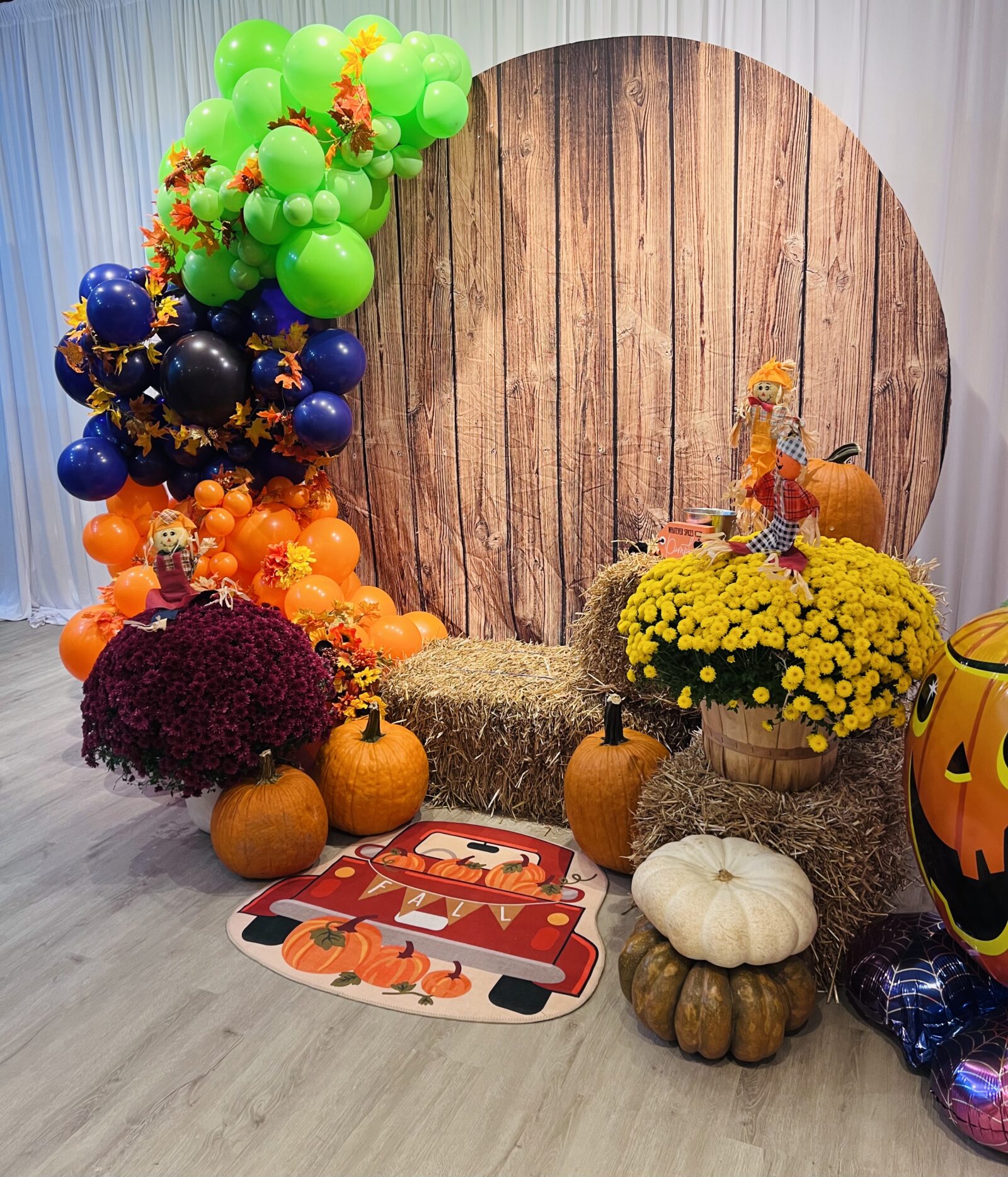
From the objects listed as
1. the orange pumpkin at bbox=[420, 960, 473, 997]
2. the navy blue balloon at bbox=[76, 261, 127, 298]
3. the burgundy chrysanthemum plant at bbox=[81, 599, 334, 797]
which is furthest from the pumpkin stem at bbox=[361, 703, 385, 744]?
the navy blue balloon at bbox=[76, 261, 127, 298]

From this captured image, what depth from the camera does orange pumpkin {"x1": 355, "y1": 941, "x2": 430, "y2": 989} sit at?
200 centimetres

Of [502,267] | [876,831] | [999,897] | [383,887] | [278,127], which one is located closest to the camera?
[999,897]

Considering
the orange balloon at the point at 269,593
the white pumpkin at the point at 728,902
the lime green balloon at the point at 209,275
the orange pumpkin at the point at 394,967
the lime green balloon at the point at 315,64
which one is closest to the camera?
the white pumpkin at the point at 728,902

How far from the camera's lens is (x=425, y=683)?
2801 millimetres

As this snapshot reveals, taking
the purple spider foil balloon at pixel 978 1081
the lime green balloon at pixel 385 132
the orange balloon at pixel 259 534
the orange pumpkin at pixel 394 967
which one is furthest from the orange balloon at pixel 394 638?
the purple spider foil balloon at pixel 978 1081

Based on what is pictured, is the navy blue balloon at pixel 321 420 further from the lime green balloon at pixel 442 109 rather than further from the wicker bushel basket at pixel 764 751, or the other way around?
the wicker bushel basket at pixel 764 751

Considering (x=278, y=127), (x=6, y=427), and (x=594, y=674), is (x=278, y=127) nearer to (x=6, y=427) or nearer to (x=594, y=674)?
(x=594, y=674)

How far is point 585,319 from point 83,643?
6.45 ft

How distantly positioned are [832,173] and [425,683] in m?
1.86

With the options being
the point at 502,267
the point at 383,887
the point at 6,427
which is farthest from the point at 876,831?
the point at 6,427

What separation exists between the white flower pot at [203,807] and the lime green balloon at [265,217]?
1566 mm

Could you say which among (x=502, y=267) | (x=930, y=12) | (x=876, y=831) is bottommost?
(x=876, y=831)

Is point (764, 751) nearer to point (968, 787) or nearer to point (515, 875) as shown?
point (968, 787)

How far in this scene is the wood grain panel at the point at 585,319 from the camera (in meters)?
2.82
